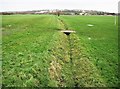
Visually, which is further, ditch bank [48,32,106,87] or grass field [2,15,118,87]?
ditch bank [48,32,106,87]

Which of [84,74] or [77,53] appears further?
[77,53]

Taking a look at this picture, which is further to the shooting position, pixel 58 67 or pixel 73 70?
pixel 58 67

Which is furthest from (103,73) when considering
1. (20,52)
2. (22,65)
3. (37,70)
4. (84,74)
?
(20,52)

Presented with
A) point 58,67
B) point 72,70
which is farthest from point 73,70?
point 58,67

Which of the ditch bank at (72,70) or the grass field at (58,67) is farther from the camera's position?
the ditch bank at (72,70)

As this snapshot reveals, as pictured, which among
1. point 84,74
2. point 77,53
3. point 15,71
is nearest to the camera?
point 15,71

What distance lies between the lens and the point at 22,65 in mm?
15953

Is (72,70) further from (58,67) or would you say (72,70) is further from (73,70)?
(58,67)

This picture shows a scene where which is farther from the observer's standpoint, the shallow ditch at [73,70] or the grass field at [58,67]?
the shallow ditch at [73,70]

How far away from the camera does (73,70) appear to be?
16.5 metres

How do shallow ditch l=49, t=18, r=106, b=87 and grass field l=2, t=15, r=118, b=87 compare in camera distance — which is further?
shallow ditch l=49, t=18, r=106, b=87

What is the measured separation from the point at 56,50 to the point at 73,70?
5.25 metres

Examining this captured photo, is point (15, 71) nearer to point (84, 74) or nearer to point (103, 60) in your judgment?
point (84, 74)

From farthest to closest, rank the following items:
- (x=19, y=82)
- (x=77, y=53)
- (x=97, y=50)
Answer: (x=97, y=50)
(x=77, y=53)
(x=19, y=82)
